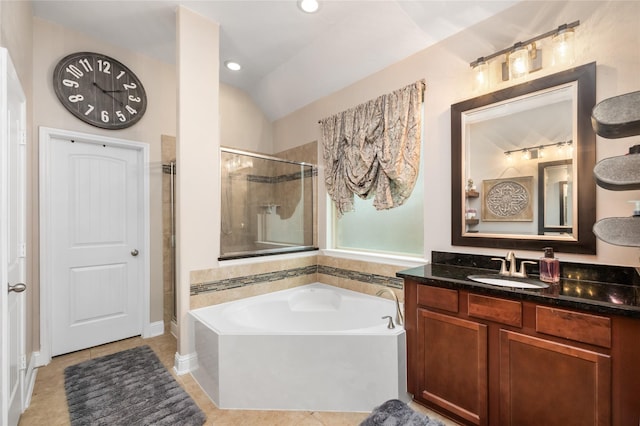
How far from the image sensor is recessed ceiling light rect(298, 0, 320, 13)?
226 centimetres

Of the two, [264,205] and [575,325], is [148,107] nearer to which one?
[264,205]

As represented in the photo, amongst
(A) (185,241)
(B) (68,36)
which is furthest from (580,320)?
(B) (68,36)

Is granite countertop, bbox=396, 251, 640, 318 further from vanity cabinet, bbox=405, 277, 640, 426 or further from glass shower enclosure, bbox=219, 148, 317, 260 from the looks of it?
glass shower enclosure, bbox=219, 148, 317, 260

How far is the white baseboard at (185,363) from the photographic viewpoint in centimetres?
230

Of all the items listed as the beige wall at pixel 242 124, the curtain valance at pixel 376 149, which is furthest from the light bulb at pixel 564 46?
the beige wall at pixel 242 124

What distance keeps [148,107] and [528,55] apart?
340 cm

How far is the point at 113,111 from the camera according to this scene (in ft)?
9.36

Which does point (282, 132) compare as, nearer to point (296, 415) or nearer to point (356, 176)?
point (356, 176)

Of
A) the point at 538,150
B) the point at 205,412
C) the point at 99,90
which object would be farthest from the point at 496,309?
the point at 99,90

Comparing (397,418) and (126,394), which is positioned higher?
(397,418)

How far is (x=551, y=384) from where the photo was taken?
1407 mm

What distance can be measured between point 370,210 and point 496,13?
1857mm

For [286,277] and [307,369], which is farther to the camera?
[286,277]

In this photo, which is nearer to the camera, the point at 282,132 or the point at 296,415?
the point at 296,415
